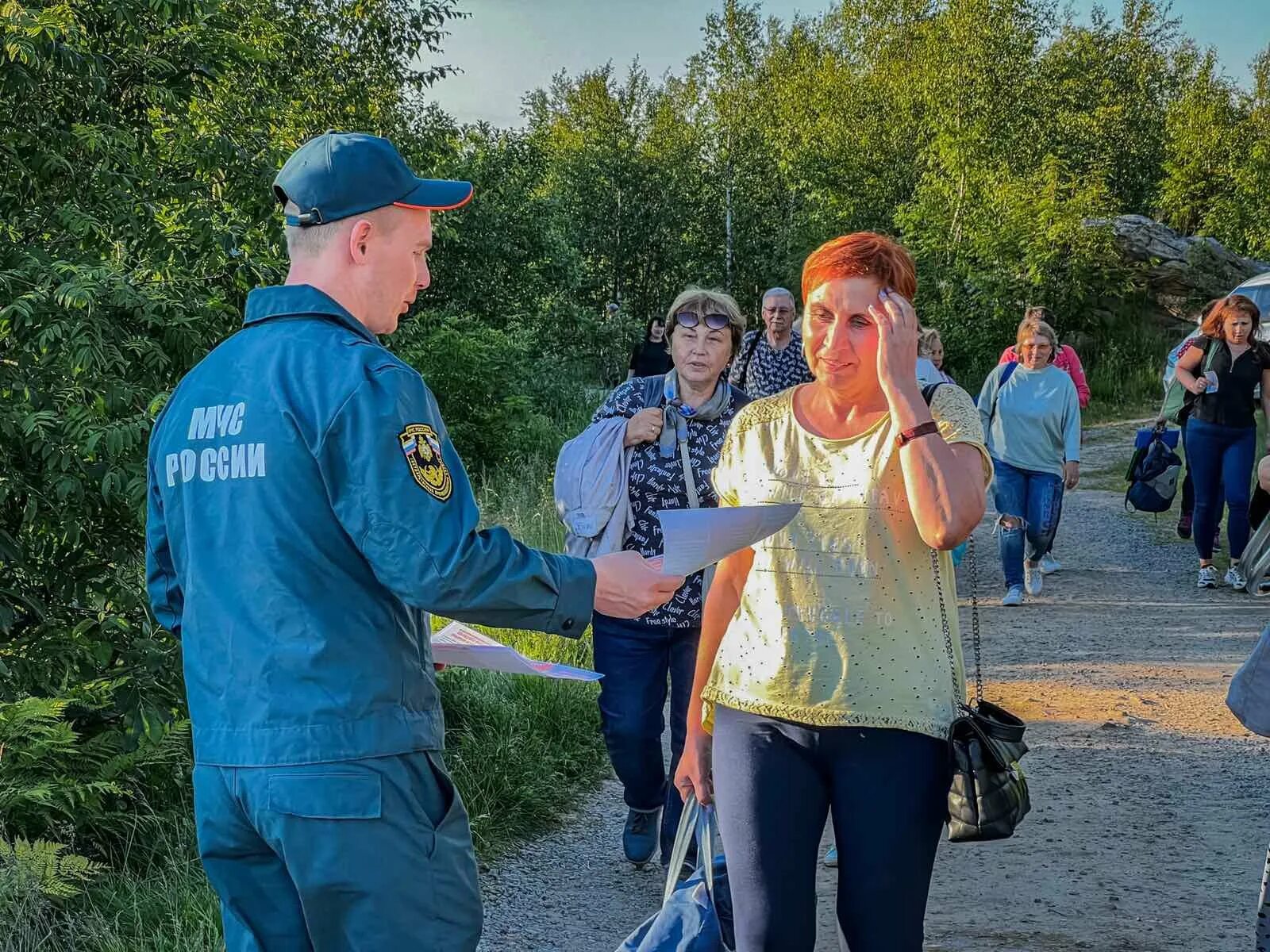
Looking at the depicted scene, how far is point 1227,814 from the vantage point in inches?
220

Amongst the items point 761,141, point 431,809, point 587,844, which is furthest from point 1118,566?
point 761,141

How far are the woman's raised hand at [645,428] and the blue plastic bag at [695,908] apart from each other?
186cm

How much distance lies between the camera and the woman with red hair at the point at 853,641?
270 cm

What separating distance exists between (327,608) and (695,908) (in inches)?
57.8

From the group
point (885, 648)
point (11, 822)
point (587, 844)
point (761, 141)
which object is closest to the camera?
point (885, 648)

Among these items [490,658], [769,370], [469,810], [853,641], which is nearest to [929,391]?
[853,641]

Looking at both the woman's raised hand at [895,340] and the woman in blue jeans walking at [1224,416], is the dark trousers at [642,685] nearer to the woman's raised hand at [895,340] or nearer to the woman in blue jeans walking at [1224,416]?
the woman's raised hand at [895,340]

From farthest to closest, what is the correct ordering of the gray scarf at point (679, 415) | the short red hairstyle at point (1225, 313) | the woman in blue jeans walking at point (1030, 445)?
the short red hairstyle at point (1225, 313)
the woman in blue jeans walking at point (1030, 445)
the gray scarf at point (679, 415)

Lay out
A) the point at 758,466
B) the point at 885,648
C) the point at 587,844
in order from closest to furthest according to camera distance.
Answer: the point at 885,648 < the point at 758,466 < the point at 587,844

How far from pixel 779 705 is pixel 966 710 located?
1.36 ft

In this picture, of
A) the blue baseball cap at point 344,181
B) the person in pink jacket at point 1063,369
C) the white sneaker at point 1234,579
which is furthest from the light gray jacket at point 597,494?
the white sneaker at point 1234,579

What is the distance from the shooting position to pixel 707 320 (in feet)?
16.3

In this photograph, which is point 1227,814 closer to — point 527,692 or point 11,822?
point 527,692

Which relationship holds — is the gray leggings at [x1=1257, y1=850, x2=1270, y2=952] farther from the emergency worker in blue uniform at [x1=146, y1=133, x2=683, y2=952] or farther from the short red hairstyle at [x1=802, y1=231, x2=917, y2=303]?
the emergency worker in blue uniform at [x1=146, y1=133, x2=683, y2=952]
